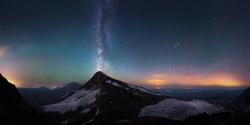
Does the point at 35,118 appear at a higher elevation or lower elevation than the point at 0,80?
lower

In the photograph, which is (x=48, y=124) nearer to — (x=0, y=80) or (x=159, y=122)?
(x=0, y=80)

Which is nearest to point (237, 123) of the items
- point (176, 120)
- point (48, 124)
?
point (176, 120)

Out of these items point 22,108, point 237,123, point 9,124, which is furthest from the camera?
point 237,123

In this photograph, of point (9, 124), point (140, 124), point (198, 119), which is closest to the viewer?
point (9, 124)

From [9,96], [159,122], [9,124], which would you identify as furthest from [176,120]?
[9,124]

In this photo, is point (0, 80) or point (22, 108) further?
point (0, 80)

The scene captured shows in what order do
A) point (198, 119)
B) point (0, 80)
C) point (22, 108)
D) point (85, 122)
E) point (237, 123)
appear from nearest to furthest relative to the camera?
point (22, 108), point (0, 80), point (237, 123), point (198, 119), point (85, 122)

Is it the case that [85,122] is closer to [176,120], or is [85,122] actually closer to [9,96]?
[176,120]

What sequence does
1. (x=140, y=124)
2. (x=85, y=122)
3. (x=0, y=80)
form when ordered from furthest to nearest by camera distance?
(x=85, y=122) < (x=140, y=124) < (x=0, y=80)

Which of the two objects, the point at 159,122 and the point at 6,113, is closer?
the point at 6,113
